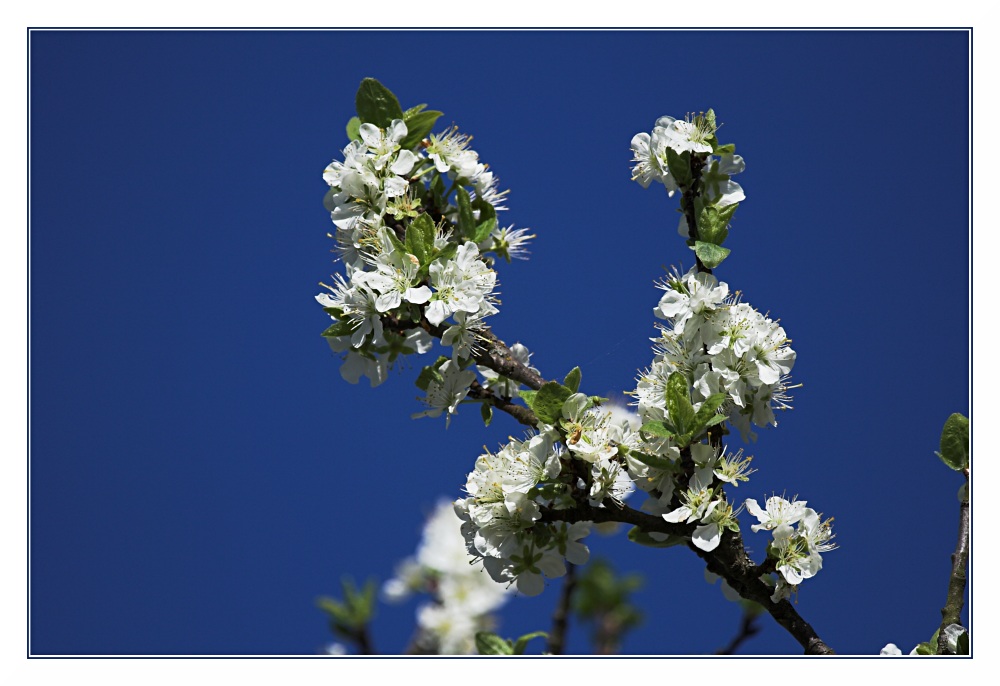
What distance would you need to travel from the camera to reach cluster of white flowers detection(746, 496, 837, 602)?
1755 millimetres

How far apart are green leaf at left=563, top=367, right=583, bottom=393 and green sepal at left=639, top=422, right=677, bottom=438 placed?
0.47 ft

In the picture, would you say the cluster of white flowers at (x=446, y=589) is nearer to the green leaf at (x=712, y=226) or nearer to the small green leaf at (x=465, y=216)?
the small green leaf at (x=465, y=216)

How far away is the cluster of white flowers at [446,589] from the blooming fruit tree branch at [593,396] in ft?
6.13

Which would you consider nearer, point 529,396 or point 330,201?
point 529,396

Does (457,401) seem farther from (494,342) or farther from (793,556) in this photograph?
(793,556)

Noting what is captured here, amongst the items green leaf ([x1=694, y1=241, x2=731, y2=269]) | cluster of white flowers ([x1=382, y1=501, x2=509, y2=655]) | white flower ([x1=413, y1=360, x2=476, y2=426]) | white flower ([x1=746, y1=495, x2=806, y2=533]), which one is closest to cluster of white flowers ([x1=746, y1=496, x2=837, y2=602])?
white flower ([x1=746, y1=495, x2=806, y2=533])

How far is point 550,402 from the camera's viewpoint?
1.70 meters

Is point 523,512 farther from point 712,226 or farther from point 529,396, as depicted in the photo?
point 712,226

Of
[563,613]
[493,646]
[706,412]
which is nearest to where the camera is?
[706,412]

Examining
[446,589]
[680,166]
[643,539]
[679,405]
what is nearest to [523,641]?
[643,539]

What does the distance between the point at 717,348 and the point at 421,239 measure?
607 mm

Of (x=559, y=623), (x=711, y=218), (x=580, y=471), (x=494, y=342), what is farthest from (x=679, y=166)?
(x=559, y=623)

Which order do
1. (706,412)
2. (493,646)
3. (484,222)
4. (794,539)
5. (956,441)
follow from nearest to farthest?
(706,412) < (794,539) < (956,441) < (484,222) < (493,646)

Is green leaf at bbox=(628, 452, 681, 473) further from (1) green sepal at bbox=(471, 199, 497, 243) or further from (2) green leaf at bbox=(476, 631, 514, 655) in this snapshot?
(2) green leaf at bbox=(476, 631, 514, 655)
